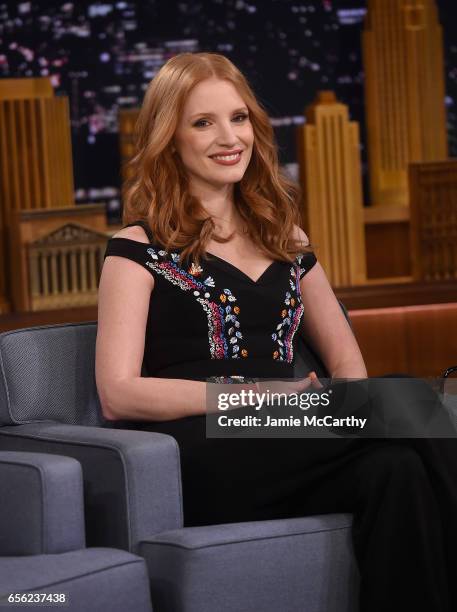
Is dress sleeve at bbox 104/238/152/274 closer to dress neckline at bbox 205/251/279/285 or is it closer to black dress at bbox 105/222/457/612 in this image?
black dress at bbox 105/222/457/612

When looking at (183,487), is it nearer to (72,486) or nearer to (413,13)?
(72,486)

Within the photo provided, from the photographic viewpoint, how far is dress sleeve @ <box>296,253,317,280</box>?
2.35 metres

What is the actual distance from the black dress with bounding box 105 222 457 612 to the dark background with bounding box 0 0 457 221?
4737mm

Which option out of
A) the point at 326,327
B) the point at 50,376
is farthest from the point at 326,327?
the point at 50,376

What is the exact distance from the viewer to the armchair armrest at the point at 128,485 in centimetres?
189

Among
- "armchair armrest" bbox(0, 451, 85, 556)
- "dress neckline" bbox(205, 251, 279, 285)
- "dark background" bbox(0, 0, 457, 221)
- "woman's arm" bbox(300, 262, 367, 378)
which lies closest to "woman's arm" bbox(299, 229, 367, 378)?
"woman's arm" bbox(300, 262, 367, 378)

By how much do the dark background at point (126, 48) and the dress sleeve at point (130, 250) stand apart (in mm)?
4790

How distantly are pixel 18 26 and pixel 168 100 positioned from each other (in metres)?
4.93

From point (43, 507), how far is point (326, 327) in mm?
730

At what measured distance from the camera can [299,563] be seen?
6.15 ft

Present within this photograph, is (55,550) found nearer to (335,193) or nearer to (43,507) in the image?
(43,507)

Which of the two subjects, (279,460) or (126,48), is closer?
(279,460)

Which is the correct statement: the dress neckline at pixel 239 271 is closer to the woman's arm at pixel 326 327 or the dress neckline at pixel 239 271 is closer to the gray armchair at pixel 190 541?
the woman's arm at pixel 326 327

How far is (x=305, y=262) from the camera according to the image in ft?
7.75
